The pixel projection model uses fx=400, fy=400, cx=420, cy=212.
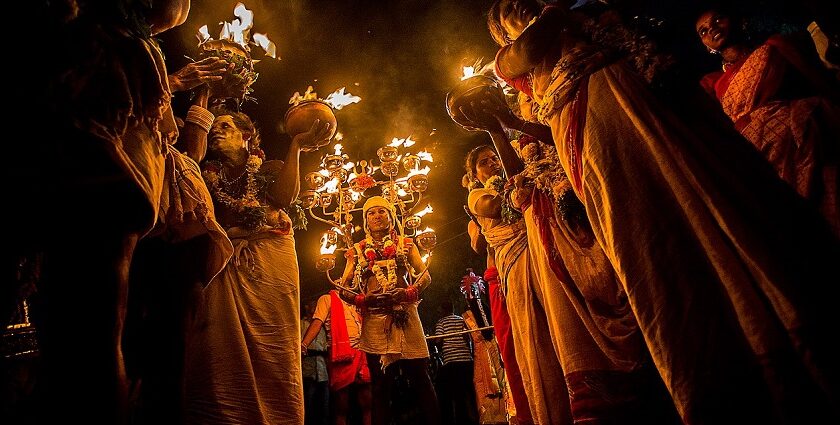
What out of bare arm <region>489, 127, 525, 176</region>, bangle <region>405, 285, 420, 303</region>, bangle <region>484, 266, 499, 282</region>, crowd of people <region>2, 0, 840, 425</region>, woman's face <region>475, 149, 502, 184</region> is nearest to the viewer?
crowd of people <region>2, 0, 840, 425</region>

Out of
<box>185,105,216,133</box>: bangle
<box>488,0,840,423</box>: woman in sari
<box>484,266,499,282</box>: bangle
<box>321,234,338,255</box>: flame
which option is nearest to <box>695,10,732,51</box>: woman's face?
<box>488,0,840,423</box>: woman in sari

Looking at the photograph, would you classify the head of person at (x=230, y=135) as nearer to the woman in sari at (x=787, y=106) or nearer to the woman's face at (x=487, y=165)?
the woman's face at (x=487, y=165)

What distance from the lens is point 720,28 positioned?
3.58 metres

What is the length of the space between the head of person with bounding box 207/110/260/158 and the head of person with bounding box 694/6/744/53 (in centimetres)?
443

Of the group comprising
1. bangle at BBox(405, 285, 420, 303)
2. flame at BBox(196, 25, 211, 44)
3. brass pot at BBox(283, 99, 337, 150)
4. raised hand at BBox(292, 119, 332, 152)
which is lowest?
bangle at BBox(405, 285, 420, 303)

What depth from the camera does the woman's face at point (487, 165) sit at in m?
4.55

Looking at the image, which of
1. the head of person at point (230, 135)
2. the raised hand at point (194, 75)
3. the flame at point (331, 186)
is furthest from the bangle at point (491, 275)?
the flame at point (331, 186)

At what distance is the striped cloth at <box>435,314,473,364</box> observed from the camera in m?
7.66

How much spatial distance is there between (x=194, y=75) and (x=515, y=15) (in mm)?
2446

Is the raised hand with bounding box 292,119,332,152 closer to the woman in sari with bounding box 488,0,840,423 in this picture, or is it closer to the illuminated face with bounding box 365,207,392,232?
the woman in sari with bounding box 488,0,840,423

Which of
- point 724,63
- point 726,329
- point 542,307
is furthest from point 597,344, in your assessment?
point 724,63

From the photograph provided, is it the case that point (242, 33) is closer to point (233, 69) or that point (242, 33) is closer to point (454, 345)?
point (233, 69)

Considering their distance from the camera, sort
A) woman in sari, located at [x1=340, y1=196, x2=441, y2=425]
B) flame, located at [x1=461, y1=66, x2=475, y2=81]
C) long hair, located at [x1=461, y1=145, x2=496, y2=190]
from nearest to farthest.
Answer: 1. flame, located at [x1=461, y1=66, x2=475, y2=81]
2. long hair, located at [x1=461, y1=145, x2=496, y2=190]
3. woman in sari, located at [x1=340, y1=196, x2=441, y2=425]

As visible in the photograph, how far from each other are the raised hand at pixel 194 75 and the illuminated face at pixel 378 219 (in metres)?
4.09
